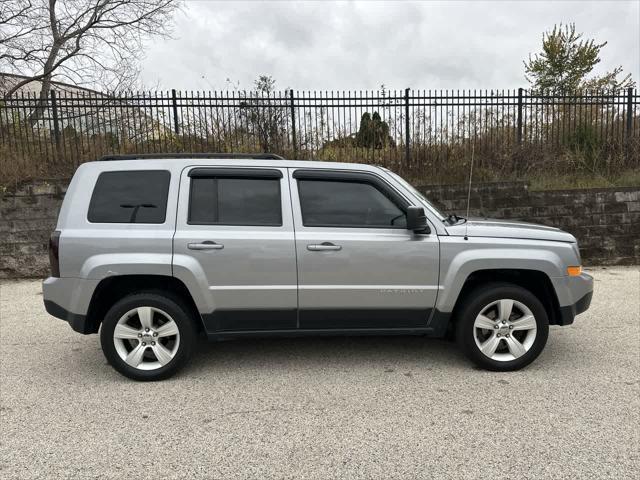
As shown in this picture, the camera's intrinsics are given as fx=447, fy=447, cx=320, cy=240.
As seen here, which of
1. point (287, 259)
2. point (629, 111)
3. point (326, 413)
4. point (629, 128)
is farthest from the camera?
point (629, 128)

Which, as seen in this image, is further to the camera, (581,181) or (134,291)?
(581,181)

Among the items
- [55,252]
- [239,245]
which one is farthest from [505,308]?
[55,252]

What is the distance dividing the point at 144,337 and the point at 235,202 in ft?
4.39

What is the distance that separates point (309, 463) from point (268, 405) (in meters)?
0.78

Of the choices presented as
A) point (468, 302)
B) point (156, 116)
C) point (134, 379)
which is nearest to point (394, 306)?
point (468, 302)

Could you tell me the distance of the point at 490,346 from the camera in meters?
3.78

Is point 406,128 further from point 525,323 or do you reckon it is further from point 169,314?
point 169,314

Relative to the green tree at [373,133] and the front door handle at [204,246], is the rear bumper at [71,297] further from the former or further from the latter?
the green tree at [373,133]

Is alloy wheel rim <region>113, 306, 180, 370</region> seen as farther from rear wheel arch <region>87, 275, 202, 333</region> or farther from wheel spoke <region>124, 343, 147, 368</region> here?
rear wheel arch <region>87, 275, 202, 333</region>

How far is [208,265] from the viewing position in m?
3.61

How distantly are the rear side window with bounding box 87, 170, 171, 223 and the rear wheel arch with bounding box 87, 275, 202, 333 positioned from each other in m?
0.49

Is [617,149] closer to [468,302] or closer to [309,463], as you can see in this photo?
[468,302]

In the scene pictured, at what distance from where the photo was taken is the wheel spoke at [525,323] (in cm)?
376

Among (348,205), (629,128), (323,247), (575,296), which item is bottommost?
(575,296)
